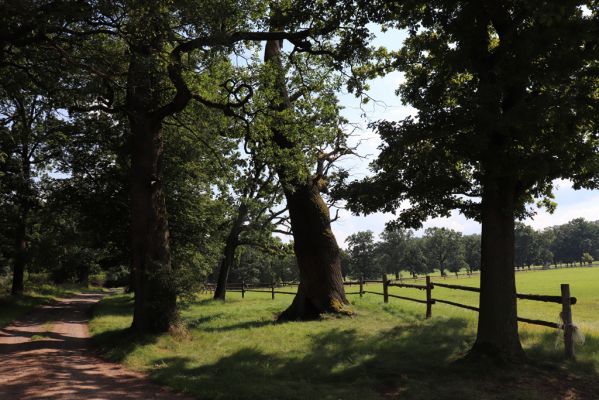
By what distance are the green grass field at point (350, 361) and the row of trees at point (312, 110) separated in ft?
3.15

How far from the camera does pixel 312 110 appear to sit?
17422 millimetres

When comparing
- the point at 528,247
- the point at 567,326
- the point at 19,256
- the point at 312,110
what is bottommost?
the point at 567,326

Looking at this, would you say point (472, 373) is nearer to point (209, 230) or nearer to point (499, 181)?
point (499, 181)

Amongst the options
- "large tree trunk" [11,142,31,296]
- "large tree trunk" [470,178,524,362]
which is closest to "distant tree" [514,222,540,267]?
"large tree trunk" [11,142,31,296]

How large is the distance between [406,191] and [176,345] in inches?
271

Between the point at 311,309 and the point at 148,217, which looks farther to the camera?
the point at 311,309

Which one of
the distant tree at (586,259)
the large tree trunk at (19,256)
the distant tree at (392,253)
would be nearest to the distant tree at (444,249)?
the distant tree at (392,253)

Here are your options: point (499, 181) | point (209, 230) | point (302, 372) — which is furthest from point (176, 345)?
point (209, 230)

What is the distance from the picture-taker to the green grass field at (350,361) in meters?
7.22

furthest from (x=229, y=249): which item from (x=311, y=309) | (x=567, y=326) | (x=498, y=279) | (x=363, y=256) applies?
(x=363, y=256)

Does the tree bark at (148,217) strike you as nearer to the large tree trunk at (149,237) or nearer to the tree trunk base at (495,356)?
the large tree trunk at (149,237)

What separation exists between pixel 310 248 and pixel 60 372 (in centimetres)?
888

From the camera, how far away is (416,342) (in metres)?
10.7

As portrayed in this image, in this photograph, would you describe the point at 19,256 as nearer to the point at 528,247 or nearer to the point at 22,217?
the point at 22,217
